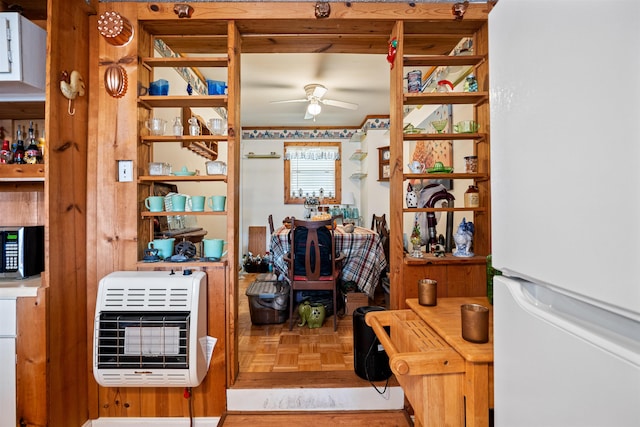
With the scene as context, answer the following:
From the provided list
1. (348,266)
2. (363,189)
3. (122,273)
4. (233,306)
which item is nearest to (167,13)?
(122,273)

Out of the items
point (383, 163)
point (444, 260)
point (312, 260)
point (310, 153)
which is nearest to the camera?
point (444, 260)

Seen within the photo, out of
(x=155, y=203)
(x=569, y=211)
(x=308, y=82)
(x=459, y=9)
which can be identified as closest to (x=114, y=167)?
(x=155, y=203)

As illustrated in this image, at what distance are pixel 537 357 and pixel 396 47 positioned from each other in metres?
1.78

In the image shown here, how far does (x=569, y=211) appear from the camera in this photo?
44 cm

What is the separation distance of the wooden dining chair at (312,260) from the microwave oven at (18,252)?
1676 millimetres

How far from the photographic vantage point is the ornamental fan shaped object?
1724 mm

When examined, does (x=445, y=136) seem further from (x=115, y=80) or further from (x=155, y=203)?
(x=115, y=80)

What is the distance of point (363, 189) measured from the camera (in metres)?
5.70

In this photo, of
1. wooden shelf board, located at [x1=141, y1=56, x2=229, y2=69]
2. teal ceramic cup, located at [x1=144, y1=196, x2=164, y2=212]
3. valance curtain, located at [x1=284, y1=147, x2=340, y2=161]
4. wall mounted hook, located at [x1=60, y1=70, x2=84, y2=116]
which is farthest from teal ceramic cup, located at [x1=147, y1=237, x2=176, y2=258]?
valance curtain, located at [x1=284, y1=147, x2=340, y2=161]

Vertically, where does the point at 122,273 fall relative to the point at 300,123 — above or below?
below

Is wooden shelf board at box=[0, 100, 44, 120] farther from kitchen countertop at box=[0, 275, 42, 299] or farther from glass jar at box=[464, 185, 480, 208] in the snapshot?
glass jar at box=[464, 185, 480, 208]

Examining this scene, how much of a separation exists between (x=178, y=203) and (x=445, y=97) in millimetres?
1678

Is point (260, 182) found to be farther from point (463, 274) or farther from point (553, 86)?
point (553, 86)

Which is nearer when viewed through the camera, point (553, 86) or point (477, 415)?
point (553, 86)
